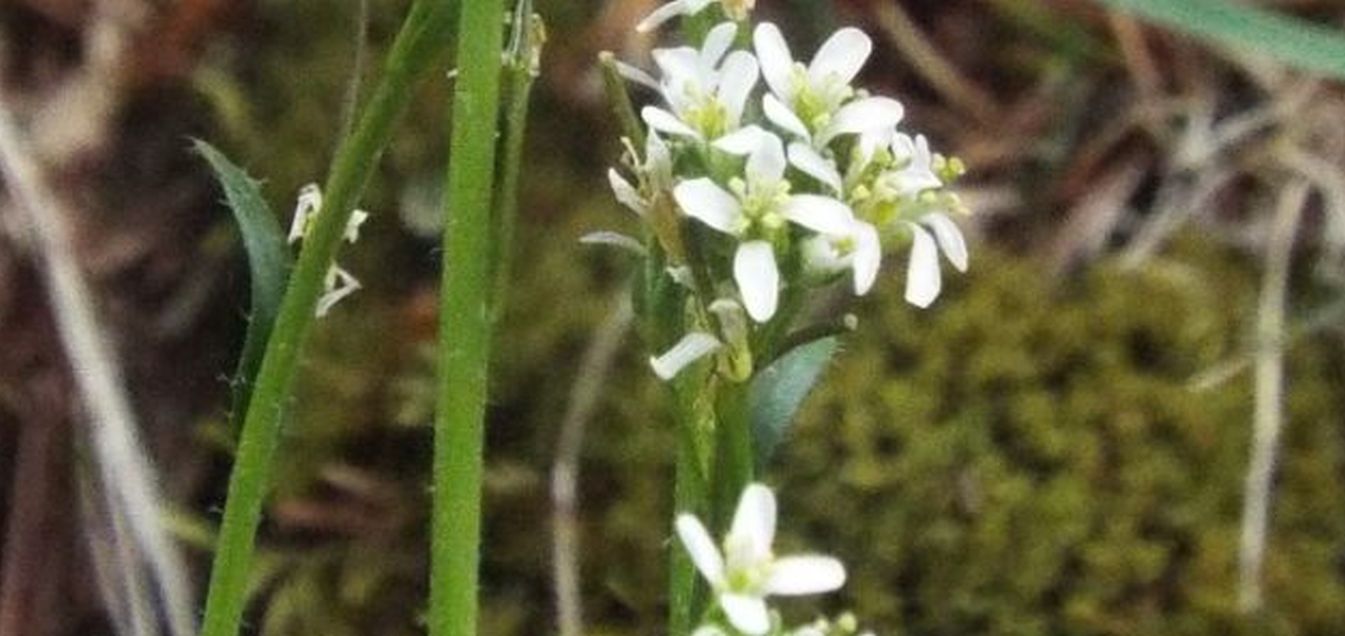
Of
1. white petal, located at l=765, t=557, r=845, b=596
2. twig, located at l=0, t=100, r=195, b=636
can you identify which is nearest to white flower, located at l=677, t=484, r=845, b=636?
white petal, located at l=765, t=557, r=845, b=596

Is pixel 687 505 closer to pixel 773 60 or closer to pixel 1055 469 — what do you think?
pixel 773 60

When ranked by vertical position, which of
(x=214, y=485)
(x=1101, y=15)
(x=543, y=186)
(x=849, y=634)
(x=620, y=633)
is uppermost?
(x=1101, y=15)

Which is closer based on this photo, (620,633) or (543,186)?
(620,633)

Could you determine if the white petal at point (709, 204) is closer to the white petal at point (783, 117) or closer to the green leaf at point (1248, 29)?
the white petal at point (783, 117)

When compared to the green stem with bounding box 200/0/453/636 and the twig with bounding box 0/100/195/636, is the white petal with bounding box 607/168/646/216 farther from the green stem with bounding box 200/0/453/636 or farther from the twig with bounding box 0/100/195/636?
the twig with bounding box 0/100/195/636

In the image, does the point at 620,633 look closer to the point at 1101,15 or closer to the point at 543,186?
the point at 543,186

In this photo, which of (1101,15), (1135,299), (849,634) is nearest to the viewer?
(849,634)

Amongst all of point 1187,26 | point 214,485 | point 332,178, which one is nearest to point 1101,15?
point 214,485

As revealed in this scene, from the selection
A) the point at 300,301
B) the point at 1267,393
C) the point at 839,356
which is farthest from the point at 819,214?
the point at 1267,393

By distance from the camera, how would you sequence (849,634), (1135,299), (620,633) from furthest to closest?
(1135,299)
(620,633)
(849,634)
